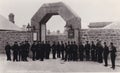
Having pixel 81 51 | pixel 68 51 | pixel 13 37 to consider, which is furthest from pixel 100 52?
pixel 13 37

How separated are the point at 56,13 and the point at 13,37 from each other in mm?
4762

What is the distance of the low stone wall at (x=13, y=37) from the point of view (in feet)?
75.6

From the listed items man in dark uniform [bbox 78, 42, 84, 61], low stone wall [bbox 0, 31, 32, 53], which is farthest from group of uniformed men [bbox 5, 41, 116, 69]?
low stone wall [bbox 0, 31, 32, 53]

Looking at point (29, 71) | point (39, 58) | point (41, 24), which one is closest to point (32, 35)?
point (41, 24)

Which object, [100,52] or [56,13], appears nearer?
[100,52]

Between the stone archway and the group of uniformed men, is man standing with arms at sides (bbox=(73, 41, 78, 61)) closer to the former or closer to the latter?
the group of uniformed men

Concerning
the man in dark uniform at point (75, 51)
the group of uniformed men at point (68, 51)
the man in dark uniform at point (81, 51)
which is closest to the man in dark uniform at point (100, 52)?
the group of uniformed men at point (68, 51)

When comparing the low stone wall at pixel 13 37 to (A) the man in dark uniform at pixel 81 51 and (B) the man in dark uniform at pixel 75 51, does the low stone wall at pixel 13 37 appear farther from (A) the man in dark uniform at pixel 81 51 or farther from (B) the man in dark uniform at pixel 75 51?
(A) the man in dark uniform at pixel 81 51

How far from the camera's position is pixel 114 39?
20297 mm

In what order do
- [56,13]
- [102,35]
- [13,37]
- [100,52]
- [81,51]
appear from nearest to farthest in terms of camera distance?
[100,52] < [81,51] < [102,35] < [56,13] < [13,37]

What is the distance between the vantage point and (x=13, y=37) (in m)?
24.5

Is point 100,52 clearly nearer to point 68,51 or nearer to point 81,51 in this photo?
point 81,51

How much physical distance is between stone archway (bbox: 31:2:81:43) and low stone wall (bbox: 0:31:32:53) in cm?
96

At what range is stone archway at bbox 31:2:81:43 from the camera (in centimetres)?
2088
